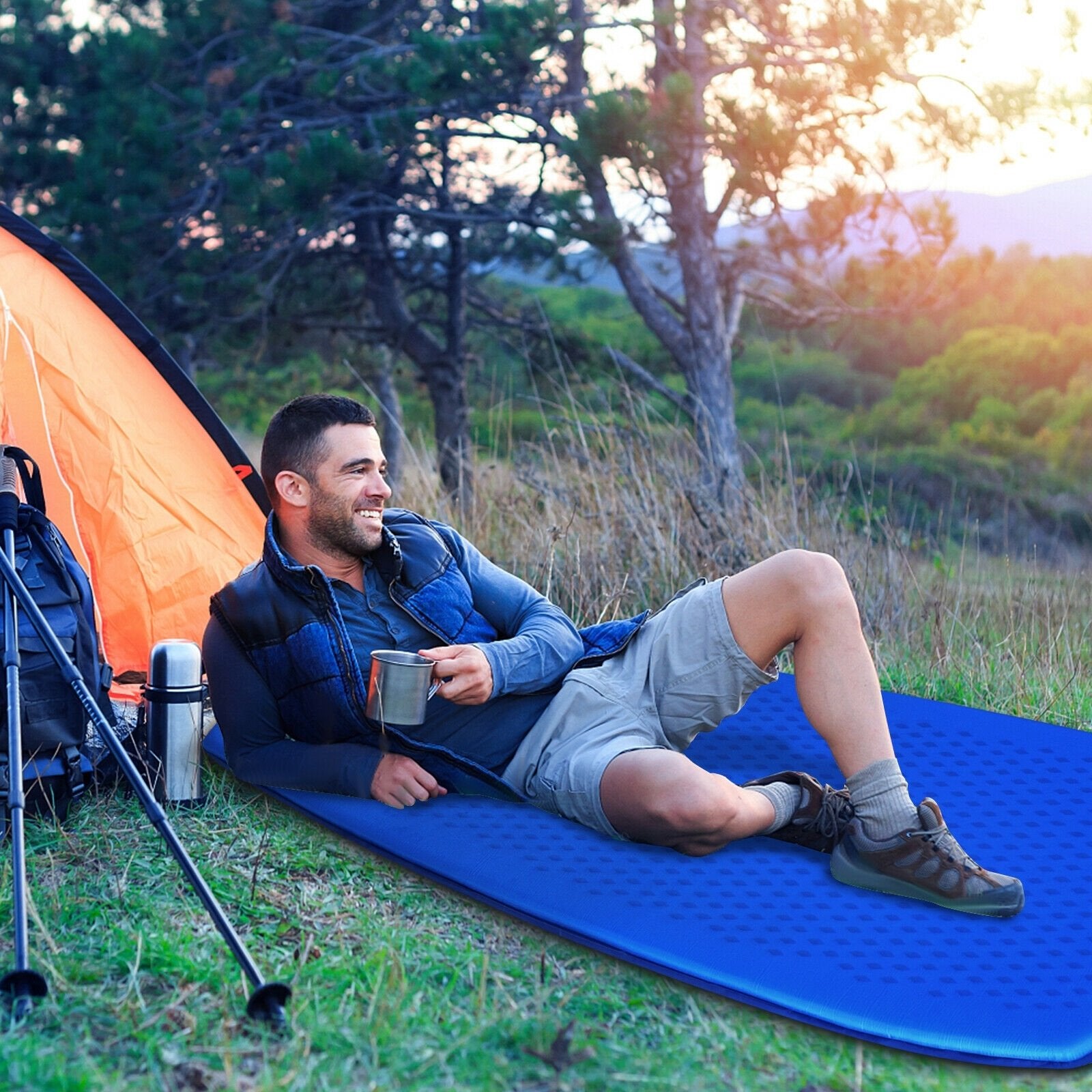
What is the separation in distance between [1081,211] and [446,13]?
10.6m

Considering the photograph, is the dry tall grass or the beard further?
the dry tall grass

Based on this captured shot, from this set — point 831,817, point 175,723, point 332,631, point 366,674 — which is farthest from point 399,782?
point 831,817

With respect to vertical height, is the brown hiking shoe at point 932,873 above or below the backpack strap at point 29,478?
below

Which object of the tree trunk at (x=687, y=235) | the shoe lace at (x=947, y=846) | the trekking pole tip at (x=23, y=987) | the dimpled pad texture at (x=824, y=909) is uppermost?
the tree trunk at (x=687, y=235)

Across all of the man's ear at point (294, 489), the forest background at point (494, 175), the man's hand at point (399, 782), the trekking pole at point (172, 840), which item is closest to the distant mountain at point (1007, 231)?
the forest background at point (494, 175)

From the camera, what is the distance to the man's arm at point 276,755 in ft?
8.18

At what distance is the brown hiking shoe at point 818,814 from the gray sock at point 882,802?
0.12m

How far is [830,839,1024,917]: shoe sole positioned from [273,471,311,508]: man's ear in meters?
1.26

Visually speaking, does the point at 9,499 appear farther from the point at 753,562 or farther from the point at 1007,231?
the point at 1007,231

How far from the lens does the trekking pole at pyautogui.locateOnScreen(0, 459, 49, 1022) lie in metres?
1.78

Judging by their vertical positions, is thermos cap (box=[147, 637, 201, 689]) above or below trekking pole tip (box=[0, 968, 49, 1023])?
above

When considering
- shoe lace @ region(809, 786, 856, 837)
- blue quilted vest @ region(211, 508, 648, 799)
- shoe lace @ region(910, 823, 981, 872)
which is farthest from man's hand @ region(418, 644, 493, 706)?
shoe lace @ region(910, 823, 981, 872)

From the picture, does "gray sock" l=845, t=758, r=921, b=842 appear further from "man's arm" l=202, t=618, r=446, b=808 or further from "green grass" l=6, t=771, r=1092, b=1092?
"man's arm" l=202, t=618, r=446, b=808

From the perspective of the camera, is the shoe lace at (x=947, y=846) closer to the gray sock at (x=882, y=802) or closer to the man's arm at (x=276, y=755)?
the gray sock at (x=882, y=802)
